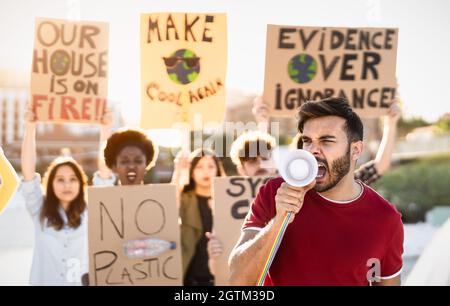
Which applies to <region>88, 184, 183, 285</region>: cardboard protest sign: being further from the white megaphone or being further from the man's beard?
the white megaphone

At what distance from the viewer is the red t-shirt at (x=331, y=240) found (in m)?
1.94

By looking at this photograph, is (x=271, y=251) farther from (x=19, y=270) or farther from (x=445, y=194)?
(x=445, y=194)

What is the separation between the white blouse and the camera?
3.62 metres

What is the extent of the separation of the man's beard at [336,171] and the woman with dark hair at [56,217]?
6.81 ft

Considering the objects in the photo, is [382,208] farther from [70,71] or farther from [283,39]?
[70,71]

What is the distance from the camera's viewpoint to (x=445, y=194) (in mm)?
12336

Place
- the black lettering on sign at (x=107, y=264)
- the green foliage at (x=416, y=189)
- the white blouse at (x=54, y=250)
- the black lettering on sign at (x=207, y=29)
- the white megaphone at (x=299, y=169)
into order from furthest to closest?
the green foliage at (x=416, y=189) < the black lettering on sign at (x=207, y=29) < the white blouse at (x=54, y=250) < the black lettering on sign at (x=107, y=264) < the white megaphone at (x=299, y=169)

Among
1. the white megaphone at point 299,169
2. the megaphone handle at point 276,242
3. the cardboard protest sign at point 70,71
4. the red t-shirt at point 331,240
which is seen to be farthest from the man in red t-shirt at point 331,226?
the cardboard protest sign at point 70,71

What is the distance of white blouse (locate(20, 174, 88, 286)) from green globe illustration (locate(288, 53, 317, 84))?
1.50 metres

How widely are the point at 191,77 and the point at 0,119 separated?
1047cm

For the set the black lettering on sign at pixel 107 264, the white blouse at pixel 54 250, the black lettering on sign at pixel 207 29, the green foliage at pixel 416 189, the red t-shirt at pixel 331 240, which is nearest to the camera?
the red t-shirt at pixel 331 240

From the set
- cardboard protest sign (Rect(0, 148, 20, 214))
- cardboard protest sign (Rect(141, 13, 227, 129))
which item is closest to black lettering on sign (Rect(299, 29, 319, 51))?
cardboard protest sign (Rect(141, 13, 227, 129))

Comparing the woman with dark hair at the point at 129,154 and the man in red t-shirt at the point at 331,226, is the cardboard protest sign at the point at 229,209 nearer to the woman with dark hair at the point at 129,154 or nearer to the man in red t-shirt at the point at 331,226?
the woman with dark hair at the point at 129,154
